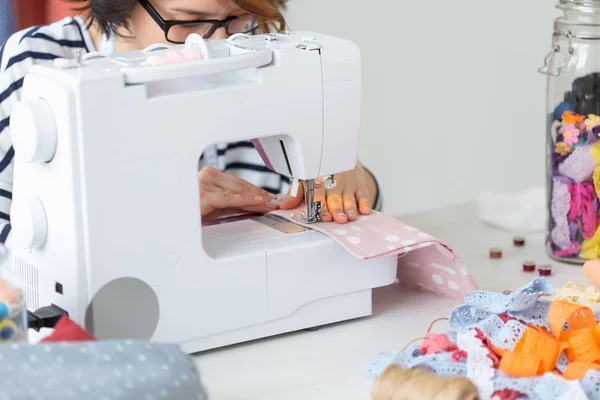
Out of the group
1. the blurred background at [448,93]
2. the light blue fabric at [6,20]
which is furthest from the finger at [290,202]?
the blurred background at [448,93]

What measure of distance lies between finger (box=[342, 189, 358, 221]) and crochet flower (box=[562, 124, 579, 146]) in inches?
13.8

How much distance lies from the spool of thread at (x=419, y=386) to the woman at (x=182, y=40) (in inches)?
14.8

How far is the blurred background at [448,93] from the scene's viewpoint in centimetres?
274

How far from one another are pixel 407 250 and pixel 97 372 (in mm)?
530

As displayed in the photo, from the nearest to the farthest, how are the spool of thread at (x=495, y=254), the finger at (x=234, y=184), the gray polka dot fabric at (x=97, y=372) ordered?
the gray polka dot fabric at (x=97, y=372), the finger at (x=234, y=184), the spool of thread at (x=495, y=254)

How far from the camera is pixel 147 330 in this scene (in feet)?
3.97

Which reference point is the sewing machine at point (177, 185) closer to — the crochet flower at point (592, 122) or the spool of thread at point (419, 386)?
the spool of thread at point (419, 386)

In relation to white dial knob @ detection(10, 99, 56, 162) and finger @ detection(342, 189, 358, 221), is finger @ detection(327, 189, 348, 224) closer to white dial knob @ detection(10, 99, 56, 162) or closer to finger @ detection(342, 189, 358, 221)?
finger @ detection(342, 189, 358, 221)

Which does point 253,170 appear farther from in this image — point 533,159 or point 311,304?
point 533,159

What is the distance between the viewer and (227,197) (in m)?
1.46

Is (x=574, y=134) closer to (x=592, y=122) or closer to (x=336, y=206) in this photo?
(x=592, y=122)

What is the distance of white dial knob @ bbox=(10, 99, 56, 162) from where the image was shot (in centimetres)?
114

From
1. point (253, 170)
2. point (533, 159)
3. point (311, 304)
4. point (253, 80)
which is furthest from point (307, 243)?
point (533, 159)

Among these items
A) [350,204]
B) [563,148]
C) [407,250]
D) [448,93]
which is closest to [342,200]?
[350,204]
